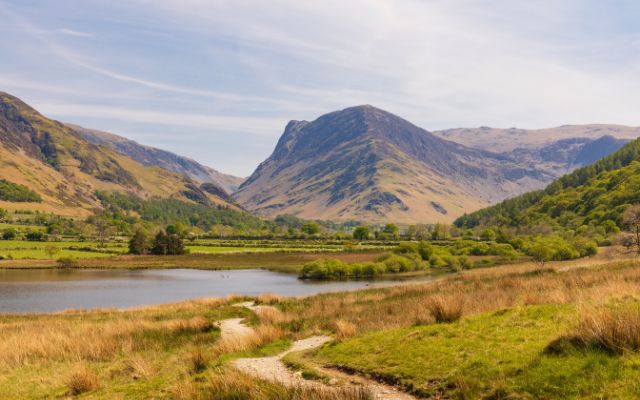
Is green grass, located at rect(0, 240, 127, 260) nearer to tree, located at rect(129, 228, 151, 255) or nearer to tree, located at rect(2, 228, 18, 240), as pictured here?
tree, located at rect(129, 228, 151, 255)

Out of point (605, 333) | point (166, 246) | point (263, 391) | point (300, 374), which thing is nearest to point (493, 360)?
point (605, 333)

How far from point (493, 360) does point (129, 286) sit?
8201cm

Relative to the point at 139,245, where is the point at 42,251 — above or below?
below

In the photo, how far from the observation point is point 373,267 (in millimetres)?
105500

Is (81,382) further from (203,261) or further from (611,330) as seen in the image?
(203,261)

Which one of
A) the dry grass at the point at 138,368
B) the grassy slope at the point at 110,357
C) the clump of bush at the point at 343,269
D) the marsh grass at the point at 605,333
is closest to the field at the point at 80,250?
the clump of bush at the point at 343,269

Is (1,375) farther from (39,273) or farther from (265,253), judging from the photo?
(265,253)

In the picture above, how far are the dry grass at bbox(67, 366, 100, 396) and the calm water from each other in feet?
160

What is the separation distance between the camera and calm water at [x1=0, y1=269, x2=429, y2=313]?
6581 cm

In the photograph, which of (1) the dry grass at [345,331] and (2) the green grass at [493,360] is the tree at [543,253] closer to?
(1) the dry grass at [345,331]

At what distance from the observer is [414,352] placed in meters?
14.9

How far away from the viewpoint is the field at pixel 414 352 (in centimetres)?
1118

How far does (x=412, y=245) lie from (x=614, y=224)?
178ft

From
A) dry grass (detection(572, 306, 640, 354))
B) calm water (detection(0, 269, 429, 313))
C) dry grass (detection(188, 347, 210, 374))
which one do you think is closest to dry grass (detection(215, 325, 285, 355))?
dry grass (detection(188, 347, 210, 374))
